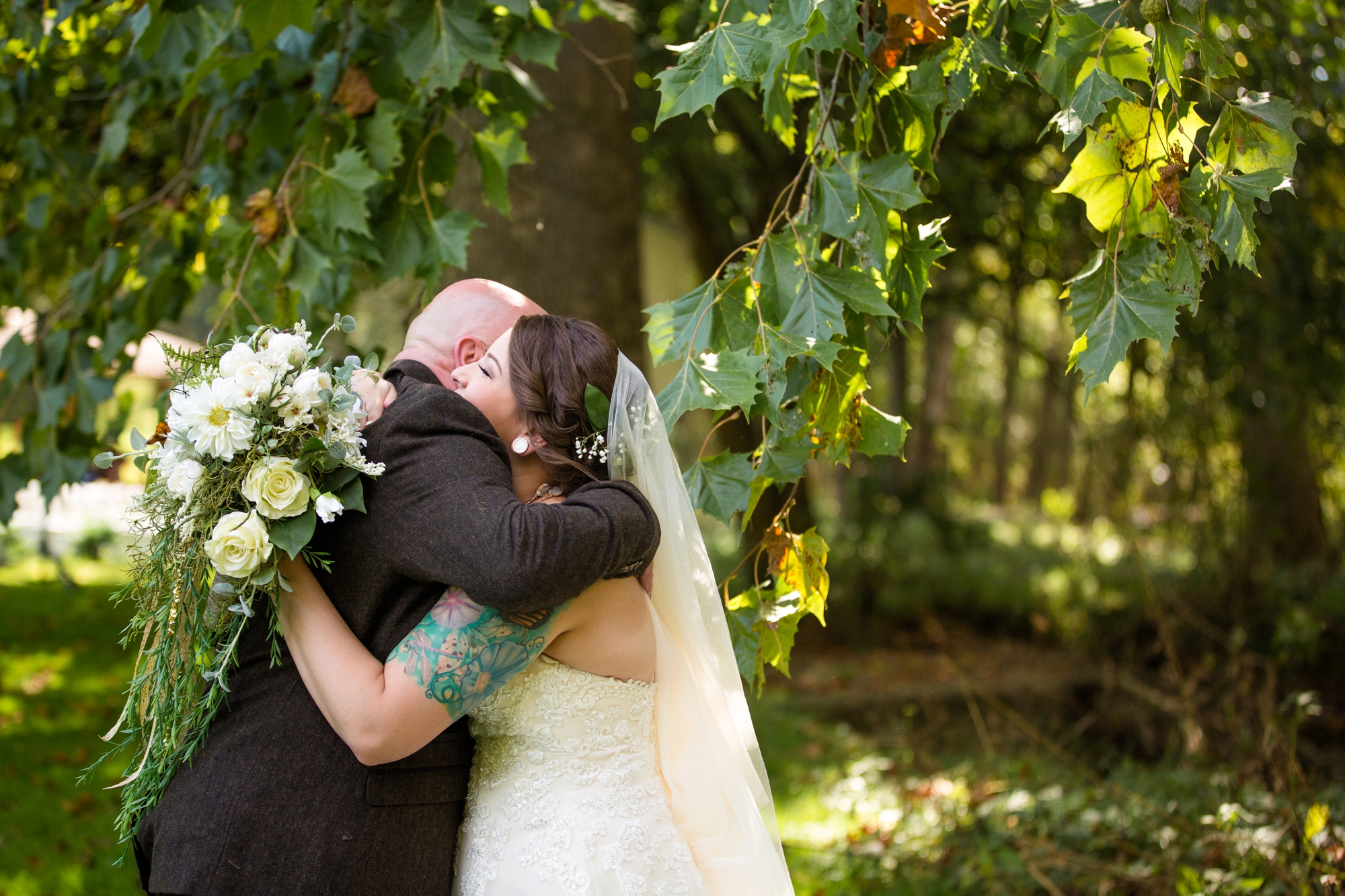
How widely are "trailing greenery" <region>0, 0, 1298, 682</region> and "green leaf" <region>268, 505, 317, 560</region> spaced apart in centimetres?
73

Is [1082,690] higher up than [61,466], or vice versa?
[61,466]

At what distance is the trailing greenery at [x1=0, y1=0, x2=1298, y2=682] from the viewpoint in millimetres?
1904

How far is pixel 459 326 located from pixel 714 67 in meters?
0.79

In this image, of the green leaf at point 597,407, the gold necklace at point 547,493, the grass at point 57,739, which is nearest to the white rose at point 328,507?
the gold necklace at point 547,493

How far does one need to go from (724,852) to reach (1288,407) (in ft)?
16.6

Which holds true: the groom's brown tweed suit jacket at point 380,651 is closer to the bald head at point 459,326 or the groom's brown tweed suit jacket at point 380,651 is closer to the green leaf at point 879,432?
the bald head at point 459,326

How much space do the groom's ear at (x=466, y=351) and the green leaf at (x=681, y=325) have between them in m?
0.38

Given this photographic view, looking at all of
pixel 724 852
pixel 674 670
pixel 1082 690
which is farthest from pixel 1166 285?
pixel 1082 690

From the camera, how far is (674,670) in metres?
2.12

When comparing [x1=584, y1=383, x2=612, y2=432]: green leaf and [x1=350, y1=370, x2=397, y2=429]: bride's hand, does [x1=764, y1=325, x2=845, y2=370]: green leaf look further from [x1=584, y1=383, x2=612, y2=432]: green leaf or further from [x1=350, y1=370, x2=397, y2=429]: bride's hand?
[x1=350, y1=370, x2=397, y2=429]: bride's hand

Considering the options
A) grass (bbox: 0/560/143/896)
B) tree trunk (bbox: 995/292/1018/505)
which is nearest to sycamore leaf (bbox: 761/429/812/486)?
grass (bbox: 0/560/143/896)

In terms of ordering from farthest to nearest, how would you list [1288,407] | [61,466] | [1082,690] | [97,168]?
[1082,690] → [1288,407] → [97,168] → [61,466]

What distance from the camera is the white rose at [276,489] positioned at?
166 cm

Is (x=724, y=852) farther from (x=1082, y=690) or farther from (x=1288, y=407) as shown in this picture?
(x=1082, y=690)
